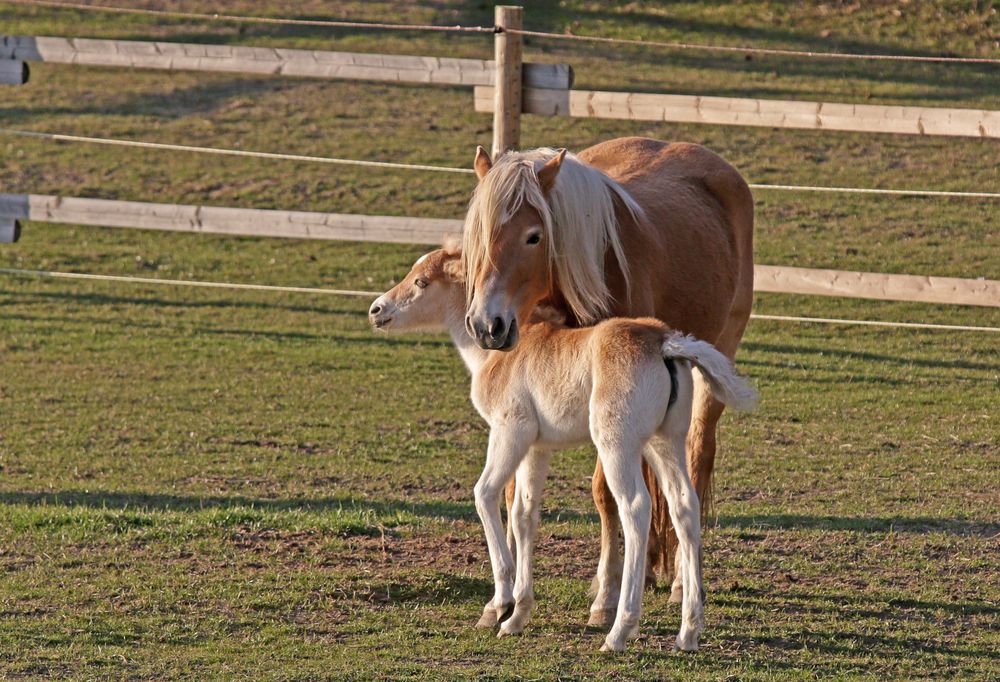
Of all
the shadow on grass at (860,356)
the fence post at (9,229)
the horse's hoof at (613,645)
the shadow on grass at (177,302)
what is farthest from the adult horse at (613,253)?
the fence post at (9,229)

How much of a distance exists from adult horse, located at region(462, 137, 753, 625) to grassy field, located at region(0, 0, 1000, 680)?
1.63 ft

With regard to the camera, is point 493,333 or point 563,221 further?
point 563,221

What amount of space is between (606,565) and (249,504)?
99.2 inches

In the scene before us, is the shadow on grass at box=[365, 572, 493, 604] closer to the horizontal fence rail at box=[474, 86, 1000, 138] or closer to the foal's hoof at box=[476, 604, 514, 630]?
the foal's hoof at box=[476, 604, 514, 630]

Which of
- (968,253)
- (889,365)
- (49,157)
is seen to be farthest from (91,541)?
(49,157)

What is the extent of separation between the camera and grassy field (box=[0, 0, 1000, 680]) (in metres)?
5.31

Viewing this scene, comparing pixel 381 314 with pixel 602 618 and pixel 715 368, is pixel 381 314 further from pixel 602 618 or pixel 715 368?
pixel 715 368

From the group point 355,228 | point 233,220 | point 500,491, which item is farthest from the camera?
point 233,220

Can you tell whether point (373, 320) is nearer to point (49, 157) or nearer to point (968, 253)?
point (968, 253)

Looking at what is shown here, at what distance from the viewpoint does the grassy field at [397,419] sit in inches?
209

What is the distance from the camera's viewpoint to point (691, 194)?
6590mm

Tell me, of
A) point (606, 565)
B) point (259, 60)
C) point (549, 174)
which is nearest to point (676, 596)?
point (606, 565)

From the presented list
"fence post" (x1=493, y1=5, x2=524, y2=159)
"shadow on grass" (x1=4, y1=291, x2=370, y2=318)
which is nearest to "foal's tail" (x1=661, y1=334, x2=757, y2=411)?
"fence post" (x1=493, y1=5, x2=524, y2=159)

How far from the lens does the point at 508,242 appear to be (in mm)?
5160
